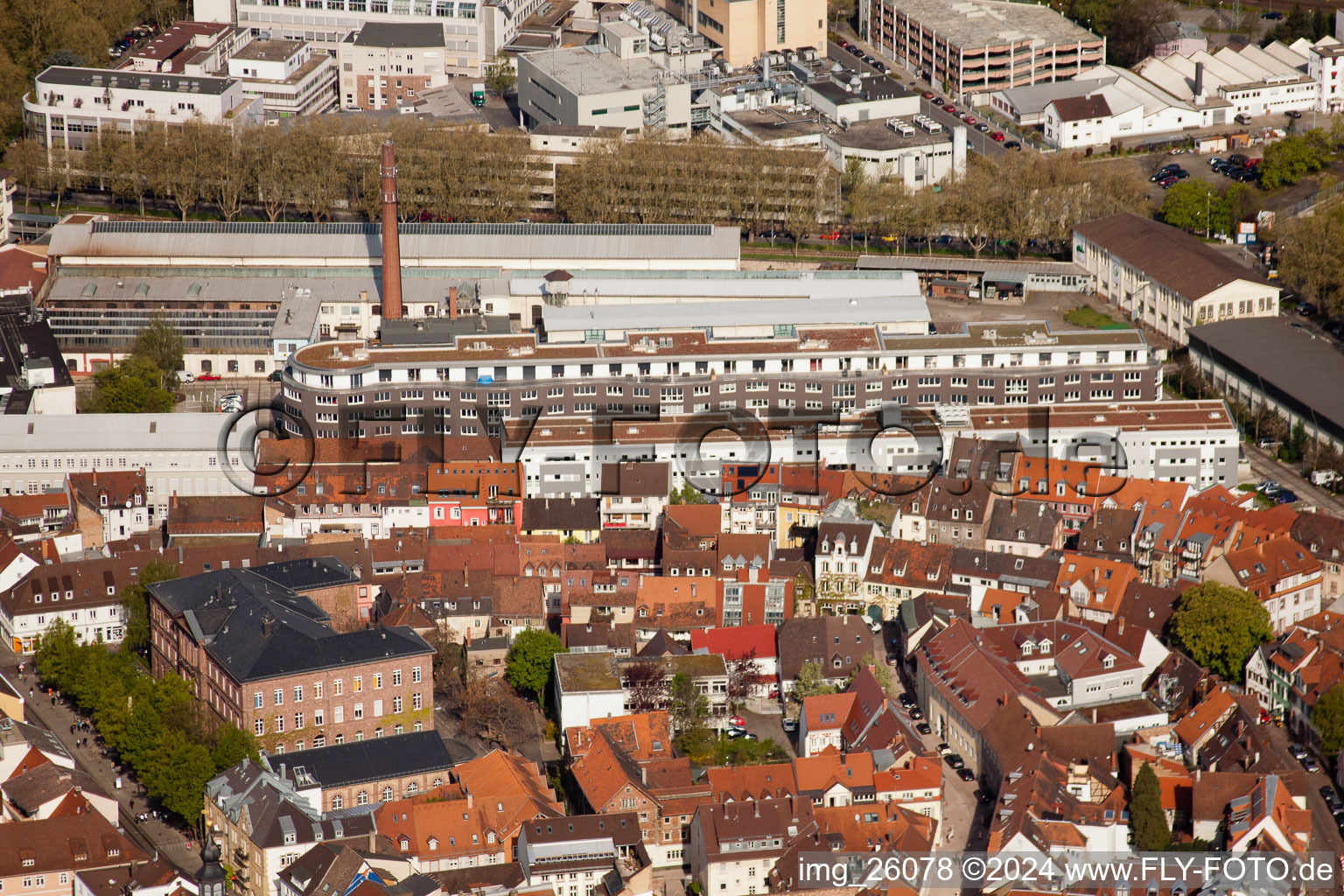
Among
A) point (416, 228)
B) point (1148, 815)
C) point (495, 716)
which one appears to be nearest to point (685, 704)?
point (495, 716)

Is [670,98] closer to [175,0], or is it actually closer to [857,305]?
[857,305]

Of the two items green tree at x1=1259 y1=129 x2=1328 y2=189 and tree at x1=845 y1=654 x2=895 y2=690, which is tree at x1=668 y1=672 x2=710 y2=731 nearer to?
tree at x1=845 y1=654 x2=895 y2=690

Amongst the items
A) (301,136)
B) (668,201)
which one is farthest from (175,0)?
(668,201)

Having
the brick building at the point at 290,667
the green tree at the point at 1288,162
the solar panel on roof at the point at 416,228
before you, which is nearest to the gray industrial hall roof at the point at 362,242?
the solar panel on roof at the point at 416,228

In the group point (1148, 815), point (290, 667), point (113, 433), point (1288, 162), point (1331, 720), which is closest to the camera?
point (1148, 815)

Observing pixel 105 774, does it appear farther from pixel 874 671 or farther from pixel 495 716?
pixel 874 671

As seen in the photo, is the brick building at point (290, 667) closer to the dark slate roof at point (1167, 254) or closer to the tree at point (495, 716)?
the tree at point (495, 716)
